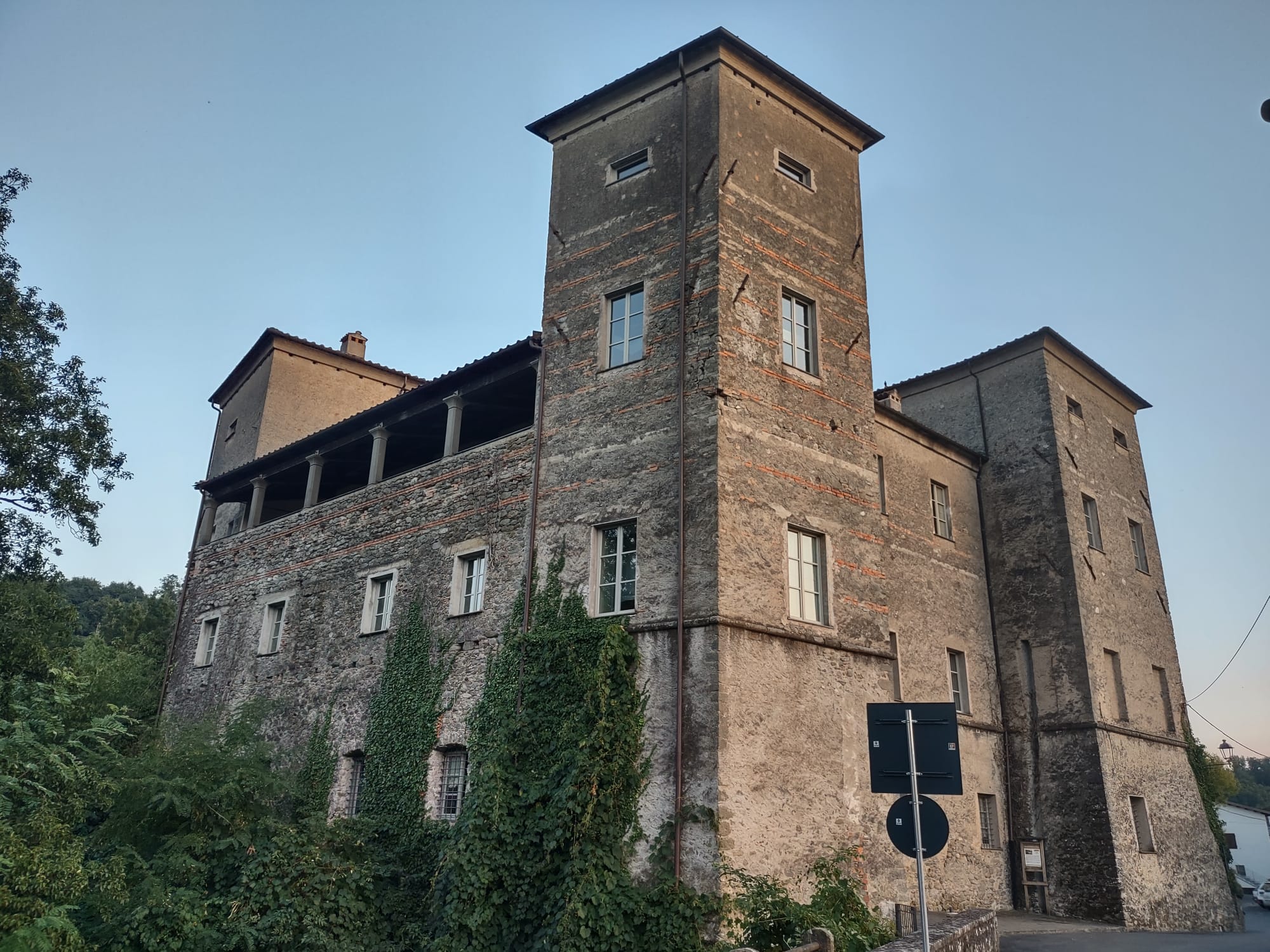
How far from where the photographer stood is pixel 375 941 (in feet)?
43.2

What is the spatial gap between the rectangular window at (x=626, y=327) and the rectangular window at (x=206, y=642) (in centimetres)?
1332

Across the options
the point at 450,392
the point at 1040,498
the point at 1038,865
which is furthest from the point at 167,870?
the point at 1040,498

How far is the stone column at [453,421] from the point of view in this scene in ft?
58.0

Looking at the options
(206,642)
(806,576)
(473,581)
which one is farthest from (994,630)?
(206,642)

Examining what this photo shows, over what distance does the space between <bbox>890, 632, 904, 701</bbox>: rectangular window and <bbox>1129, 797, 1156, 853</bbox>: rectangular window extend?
5.56 metres

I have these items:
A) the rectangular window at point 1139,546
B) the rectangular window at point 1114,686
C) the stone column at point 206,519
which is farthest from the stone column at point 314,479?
the rectangular window at point 1139,546

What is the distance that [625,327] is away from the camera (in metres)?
15.0

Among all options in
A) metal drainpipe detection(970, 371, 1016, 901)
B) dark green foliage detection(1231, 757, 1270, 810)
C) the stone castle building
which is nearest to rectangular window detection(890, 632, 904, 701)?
the stone castle building

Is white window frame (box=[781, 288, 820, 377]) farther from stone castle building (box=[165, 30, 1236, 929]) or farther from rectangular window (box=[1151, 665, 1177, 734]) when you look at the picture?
rectangular window (box=[1151, 665, 1177, 734])

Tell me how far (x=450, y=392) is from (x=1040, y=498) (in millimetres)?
12998

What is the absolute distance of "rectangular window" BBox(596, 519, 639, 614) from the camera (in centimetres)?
1324

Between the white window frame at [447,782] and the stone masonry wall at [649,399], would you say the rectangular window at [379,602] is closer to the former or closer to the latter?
the white window frame at [447,782]

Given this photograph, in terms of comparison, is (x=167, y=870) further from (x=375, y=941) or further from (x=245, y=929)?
(x=375, y=941)

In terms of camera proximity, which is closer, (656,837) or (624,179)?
(656,837)
